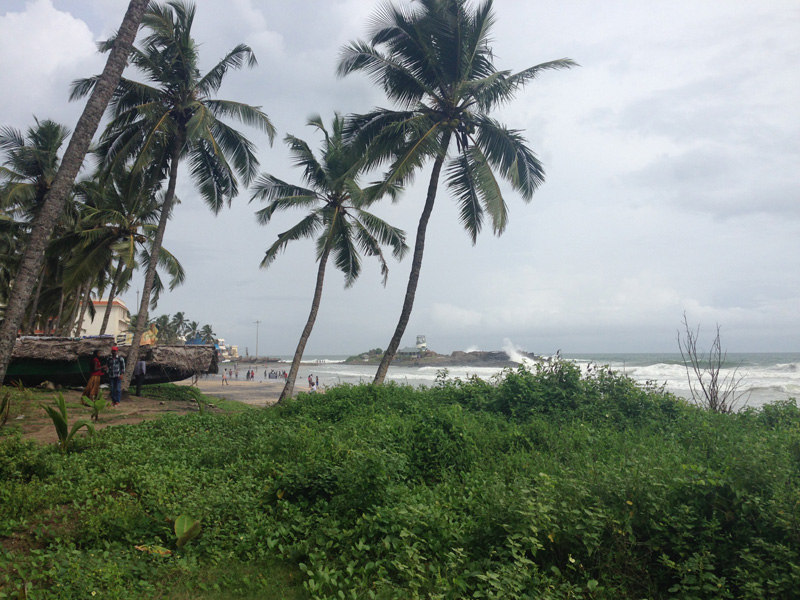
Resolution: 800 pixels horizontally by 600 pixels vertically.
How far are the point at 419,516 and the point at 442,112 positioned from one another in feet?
34.0

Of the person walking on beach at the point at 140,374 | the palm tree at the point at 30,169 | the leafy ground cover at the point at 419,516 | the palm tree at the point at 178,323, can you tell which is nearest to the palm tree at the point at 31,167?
the palm tree at the point at 30,169

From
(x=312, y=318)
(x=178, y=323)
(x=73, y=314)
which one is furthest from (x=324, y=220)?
(x=178, y=323)

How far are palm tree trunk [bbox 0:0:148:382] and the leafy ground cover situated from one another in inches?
53.5

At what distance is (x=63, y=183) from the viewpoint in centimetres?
560

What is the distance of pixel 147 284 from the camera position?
14.4 metres

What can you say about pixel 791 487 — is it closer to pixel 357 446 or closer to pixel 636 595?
pixel 636 595

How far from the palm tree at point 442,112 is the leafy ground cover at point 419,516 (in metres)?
6.86

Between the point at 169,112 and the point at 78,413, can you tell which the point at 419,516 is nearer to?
the point at 78,413

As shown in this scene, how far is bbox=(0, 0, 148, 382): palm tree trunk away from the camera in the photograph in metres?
5.26

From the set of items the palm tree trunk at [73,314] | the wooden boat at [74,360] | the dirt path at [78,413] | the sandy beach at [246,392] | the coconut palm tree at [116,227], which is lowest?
the sandy beach at [246,392]

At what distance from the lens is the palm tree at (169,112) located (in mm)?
13352

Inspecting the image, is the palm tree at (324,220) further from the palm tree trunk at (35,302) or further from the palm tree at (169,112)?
the palm tree trunk at (35,302)

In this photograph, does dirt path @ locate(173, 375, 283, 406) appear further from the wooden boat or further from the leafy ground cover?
the leafy ground cover

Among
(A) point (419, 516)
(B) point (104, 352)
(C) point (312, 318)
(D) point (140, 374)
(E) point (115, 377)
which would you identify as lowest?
(A) point (419, 516)
